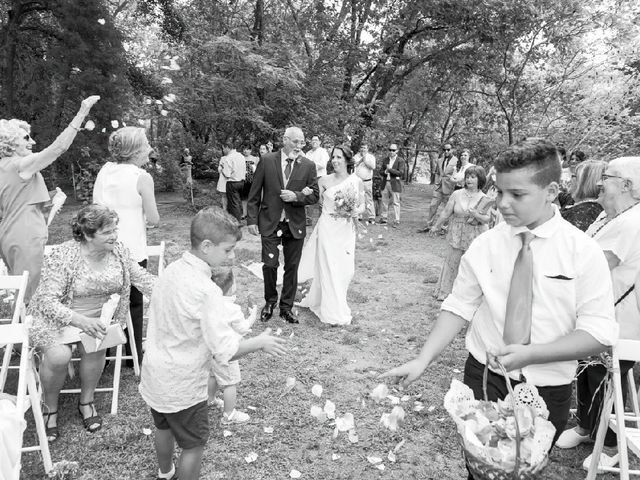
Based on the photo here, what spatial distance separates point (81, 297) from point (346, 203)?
2954 mm

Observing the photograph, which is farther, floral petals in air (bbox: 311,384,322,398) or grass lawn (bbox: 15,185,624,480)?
floral petals in air (bbox: 311,384,322,398)

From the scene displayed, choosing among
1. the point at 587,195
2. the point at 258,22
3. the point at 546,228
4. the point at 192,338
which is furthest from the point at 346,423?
the point at 258,22

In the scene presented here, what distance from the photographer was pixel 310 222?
12594mm

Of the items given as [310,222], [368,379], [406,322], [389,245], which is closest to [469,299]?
[368,379]

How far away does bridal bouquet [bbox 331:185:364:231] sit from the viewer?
5578mm

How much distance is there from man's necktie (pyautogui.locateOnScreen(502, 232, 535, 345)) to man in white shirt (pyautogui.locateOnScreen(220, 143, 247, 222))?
10771 mm

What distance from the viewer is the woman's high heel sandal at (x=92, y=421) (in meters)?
3.47

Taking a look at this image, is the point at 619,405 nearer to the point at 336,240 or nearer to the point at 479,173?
the point at 336,240

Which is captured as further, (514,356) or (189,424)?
(189,424)

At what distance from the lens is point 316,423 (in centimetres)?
A: 375

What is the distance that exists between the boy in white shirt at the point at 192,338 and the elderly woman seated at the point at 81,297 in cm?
111

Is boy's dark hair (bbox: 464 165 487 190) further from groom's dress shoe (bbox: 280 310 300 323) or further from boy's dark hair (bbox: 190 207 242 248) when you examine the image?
boy's dark hair (bbox: 190 207 242 248)

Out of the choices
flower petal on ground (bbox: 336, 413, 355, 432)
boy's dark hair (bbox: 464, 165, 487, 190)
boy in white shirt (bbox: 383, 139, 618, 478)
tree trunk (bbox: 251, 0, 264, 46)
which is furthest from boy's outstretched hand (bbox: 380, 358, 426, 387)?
tree trunk (bbox: 251, 0, 264, 46)

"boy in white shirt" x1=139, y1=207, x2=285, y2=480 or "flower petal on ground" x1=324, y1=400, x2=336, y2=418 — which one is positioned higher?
"boy in white shirt" x1=139, y1=207, x2=285, y2=480
